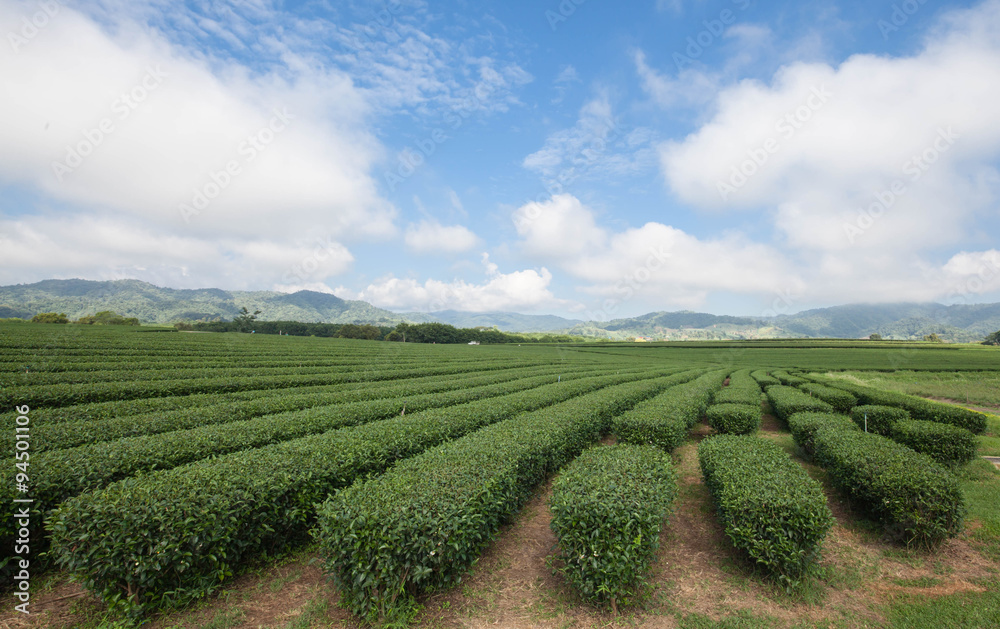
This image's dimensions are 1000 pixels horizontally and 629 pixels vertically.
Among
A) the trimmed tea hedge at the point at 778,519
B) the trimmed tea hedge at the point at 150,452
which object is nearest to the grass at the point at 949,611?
the trimmed tea hedge at the point at 778,519

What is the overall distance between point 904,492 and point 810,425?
6.26m

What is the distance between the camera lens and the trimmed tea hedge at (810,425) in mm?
12241

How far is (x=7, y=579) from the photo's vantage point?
5.42 m

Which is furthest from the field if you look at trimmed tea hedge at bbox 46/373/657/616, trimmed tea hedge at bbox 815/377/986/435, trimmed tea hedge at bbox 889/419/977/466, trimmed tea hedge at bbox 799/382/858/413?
trimmed tea hedge at bbox 799/382/858/413

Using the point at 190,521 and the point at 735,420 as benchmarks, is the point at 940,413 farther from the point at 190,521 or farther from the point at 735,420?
the point at 190,521

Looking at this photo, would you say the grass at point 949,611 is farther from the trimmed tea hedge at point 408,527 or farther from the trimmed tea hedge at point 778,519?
the trimmed tea hedge at point 408,527

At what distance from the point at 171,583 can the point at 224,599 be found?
767 mm

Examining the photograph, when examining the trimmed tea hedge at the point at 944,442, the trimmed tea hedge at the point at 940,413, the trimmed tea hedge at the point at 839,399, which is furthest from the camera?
Answer: the trimmed tea hedge at the point at 839,399

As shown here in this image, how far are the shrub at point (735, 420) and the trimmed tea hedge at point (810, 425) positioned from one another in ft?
4.18

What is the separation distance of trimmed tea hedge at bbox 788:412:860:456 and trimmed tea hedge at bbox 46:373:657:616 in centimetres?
1408

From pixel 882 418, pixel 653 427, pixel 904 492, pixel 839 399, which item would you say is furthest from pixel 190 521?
pixel 839 399

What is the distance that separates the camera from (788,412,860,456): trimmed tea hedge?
1224 cm

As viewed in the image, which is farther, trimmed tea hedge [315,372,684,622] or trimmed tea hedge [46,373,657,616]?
trimmed tea hedge [315,372,684,622]

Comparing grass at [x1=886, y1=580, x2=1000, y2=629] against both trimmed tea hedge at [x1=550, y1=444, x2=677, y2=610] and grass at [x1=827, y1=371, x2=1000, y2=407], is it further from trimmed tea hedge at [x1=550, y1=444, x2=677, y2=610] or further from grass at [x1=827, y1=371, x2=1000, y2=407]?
grass at [x1=827, y1=371, x2=1000, y2=407]
